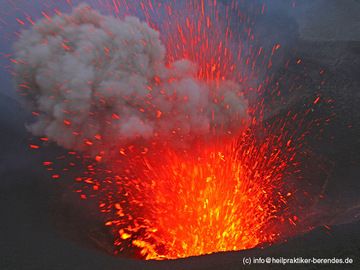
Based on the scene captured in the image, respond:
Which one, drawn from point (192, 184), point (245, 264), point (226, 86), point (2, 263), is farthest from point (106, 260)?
point (226, 86)

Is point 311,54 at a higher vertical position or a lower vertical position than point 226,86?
higher

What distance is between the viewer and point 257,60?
568 inches

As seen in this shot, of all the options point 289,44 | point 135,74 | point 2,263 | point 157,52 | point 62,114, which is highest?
point 289,44

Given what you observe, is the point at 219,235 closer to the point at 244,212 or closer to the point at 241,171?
the point at 244,212

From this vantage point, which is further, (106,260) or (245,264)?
(106,260)

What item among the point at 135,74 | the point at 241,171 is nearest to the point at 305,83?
the point at 241,171

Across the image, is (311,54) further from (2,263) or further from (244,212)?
(2,263)

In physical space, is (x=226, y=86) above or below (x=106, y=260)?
above

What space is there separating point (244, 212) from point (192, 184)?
1.57 m

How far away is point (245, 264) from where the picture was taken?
193 inches

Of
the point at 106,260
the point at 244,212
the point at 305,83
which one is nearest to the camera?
the point at 106,260

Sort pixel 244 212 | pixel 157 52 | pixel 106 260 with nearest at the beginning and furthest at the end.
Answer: pixel 106 260 → pixel 244 212 → pixel 157 52

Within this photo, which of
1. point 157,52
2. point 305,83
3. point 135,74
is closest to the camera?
point 135,74

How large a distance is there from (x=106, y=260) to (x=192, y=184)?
405 centimetres
